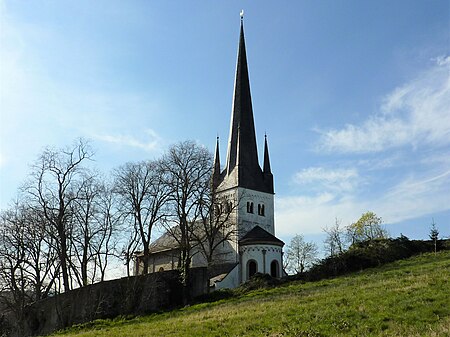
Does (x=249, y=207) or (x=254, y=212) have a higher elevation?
(x=249, y=207)

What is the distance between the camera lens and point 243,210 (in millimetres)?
46844

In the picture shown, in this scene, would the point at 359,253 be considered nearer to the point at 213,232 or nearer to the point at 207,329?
the point at 213,232

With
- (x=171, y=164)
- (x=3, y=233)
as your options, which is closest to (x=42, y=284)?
(x=3, y=233)

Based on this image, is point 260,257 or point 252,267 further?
point 252,267

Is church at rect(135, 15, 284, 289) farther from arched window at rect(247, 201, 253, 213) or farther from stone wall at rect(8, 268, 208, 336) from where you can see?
stone wall at rect(8, 268, 208, 336)

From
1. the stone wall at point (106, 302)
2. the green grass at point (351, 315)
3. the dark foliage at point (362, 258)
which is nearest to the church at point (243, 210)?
the stone wall at point (106, 302)

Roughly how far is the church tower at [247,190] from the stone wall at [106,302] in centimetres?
1058

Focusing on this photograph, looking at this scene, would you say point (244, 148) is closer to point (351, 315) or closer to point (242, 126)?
point (242, 126)

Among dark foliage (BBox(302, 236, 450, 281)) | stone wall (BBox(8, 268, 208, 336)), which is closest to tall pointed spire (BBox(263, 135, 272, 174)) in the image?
stone wall (BBox(8, 268, 208, 336))

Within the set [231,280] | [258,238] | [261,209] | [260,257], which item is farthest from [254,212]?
[231,280]

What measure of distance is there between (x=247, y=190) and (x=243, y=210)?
199 cm

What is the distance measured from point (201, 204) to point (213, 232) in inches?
103

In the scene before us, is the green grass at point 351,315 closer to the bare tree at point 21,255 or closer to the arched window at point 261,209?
the bare tree at point 21,255

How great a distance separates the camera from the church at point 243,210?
4319 centimetres
